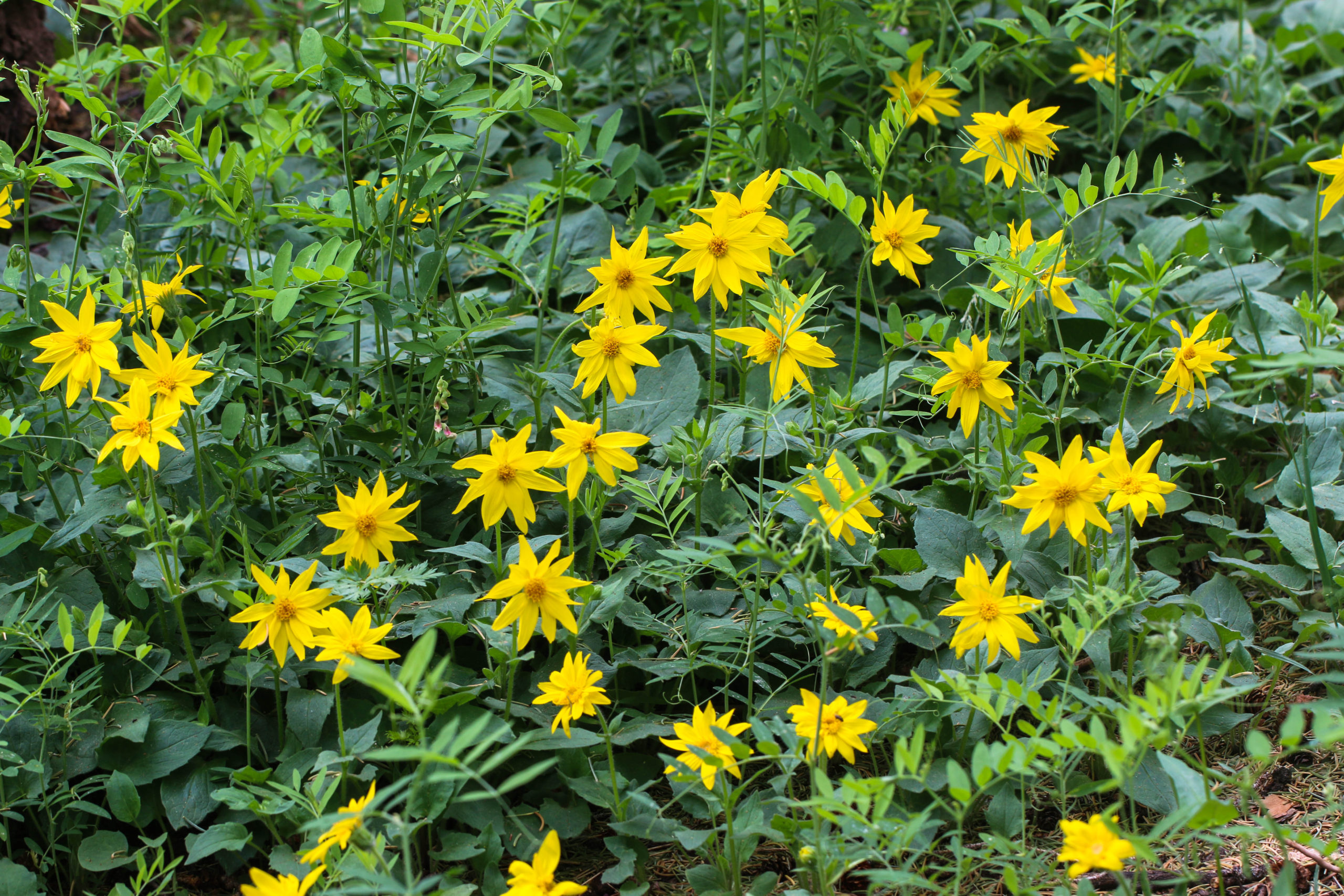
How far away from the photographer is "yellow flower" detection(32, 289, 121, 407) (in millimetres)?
1665

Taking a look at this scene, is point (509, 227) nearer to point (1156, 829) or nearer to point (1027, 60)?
point (1027, 60)

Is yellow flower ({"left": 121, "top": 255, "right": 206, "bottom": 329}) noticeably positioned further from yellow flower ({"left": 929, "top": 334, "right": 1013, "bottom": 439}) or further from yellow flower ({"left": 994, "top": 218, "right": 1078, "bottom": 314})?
yellow flower ({"left": 994, "top": 218, "right": 1078, "bottom": 314})

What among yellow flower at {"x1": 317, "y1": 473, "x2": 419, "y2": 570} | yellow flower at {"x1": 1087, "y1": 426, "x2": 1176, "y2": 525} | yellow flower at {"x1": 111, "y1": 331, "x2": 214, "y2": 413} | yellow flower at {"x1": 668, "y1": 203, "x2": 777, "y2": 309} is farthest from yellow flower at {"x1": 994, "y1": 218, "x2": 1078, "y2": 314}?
yellow flower at {"x1": 111, "y1": 331, "x2": 214, "y2": 413}

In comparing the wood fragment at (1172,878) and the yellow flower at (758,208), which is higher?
the yellow flower at (758,208)

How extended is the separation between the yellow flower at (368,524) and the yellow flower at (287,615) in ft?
0.22

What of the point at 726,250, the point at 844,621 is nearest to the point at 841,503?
the point at 844,621

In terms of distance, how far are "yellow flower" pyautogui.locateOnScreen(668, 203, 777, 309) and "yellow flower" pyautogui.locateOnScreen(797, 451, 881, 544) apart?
0.35 metres

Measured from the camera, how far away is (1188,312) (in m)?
2.45

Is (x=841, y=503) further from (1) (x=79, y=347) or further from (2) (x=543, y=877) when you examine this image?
(1) (x=79, y=347)

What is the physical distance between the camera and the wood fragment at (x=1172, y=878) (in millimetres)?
1513

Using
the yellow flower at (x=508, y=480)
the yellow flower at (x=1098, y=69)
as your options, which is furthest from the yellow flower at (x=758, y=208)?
the yellow flower at (x=1098, y=69)

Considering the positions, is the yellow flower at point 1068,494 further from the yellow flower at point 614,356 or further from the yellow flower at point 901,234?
the yellow flower at point 614,356

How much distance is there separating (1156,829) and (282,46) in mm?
3830

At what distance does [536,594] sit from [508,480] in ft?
0.63
